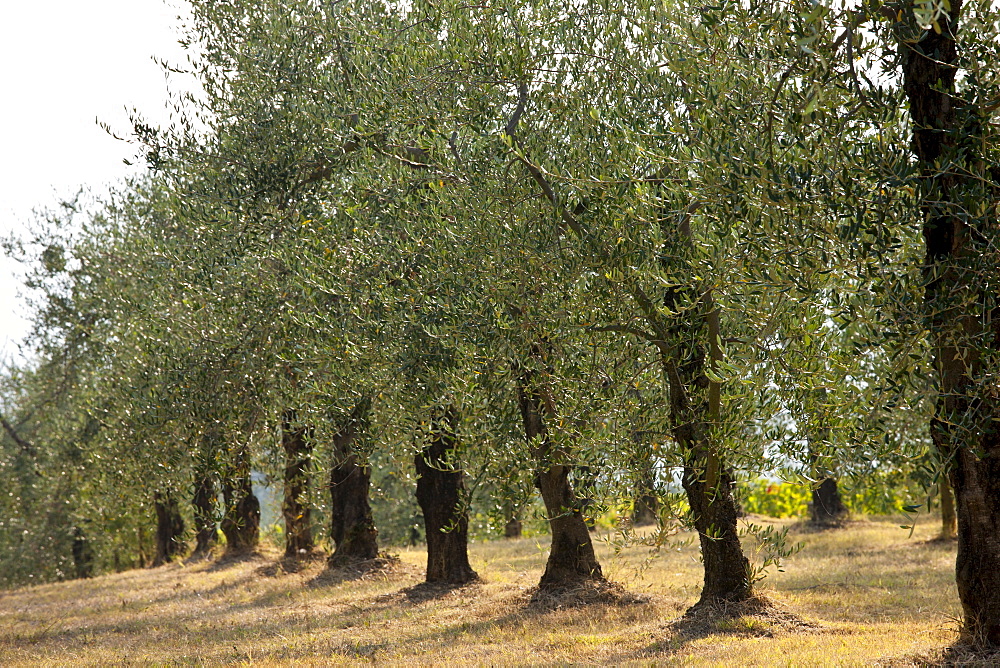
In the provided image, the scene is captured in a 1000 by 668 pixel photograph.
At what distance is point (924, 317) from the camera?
820 centimetres

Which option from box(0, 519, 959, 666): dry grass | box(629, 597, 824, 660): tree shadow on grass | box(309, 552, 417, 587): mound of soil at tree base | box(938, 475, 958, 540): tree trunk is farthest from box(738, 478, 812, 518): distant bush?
box(629, 597, 824, 660): tree shadow on grass

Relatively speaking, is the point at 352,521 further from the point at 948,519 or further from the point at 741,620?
the point at 948,519

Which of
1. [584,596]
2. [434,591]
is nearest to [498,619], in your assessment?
[584,596]

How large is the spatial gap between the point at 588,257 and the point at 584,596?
26.5ft

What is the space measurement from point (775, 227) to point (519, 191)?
460cm

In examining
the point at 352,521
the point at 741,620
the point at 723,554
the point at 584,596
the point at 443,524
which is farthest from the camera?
the point at 352,521

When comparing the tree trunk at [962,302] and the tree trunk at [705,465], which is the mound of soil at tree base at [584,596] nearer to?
the tree trunk at [705,465]

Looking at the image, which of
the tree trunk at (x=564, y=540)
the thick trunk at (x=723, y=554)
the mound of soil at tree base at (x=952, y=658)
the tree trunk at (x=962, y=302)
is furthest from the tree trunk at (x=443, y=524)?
the tree trunk at (x=962, y=302)

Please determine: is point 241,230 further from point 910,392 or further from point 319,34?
point 910,392

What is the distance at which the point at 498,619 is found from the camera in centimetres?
1638

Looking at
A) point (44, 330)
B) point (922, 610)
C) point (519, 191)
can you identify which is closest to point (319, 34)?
point (519, 191)

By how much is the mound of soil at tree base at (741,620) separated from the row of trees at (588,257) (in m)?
0.27

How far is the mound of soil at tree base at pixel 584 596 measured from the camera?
16766 mm

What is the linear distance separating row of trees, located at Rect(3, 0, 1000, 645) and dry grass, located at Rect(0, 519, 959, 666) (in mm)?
1406
